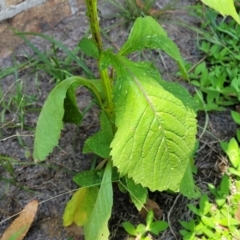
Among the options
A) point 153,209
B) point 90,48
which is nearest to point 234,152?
point 153,209

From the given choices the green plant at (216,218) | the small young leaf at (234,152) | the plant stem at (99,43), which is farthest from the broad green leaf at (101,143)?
the small young leaf at (234,152)

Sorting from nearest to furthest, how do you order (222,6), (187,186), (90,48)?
(222,6)
(90,48)
(187,186)

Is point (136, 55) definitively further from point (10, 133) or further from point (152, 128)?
point (152, 128)

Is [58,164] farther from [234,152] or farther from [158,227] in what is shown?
[234,152]

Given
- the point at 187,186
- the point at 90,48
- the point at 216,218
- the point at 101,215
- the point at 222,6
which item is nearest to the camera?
the point at 222,6

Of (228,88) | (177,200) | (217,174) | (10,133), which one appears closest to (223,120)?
(228,88)
